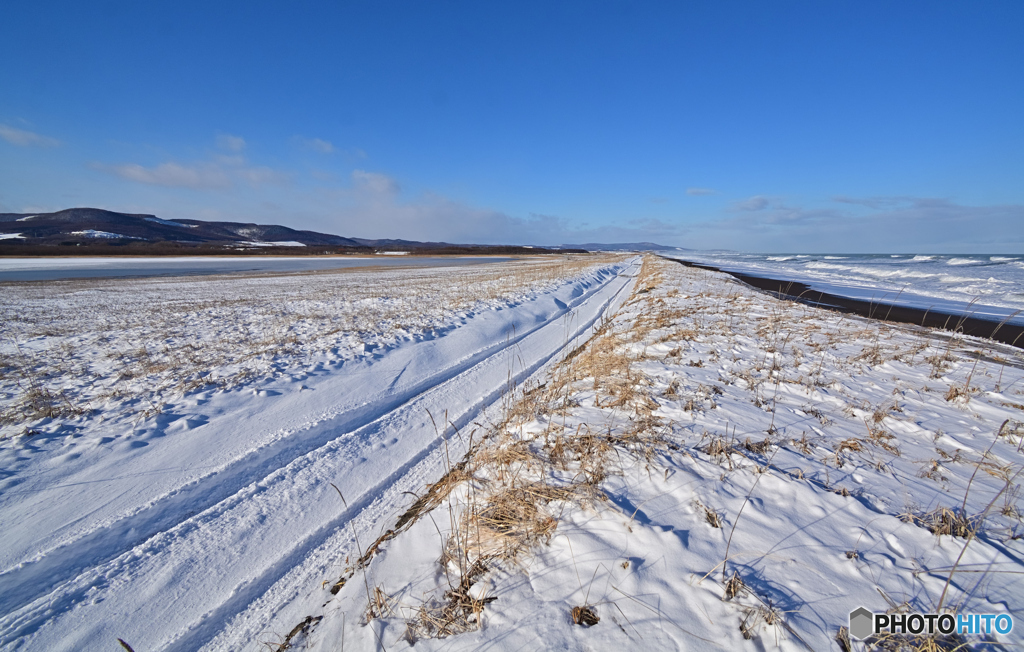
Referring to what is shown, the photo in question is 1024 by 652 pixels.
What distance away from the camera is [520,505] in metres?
2.92

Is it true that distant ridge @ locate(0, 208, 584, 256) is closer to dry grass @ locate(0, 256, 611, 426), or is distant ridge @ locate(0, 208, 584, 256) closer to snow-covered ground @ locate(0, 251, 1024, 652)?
dry grass @ locate(0, 256, 611, 426)

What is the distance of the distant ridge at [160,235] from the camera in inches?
4152

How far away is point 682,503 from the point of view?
2879 millimetres

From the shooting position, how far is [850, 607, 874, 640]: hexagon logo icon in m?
1.91

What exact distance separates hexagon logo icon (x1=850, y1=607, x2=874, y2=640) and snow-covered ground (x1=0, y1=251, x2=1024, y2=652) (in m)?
0.05

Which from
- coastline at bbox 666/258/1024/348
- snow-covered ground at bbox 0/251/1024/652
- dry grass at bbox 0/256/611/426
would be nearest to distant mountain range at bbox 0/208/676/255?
dry grass at bbox 0/256/611/426

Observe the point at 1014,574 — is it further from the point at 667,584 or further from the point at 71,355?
the point at 71,355

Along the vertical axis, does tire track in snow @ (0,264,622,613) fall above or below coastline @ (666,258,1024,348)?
below

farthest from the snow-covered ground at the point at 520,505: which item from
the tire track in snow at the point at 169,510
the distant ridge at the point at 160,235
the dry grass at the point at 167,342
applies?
the distant ridge at the point at 160,235

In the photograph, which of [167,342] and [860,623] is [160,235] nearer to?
[167,342]

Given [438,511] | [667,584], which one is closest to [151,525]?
[438,511]

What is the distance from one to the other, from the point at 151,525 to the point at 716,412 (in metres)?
5.84

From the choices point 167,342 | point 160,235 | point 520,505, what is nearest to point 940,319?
point 520,505

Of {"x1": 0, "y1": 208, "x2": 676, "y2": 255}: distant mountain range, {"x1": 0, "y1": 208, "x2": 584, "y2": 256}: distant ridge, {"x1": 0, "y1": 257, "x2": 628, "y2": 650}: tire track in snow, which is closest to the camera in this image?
{"x1": 0, "y1": 257, "x2": 628, "y2": 650}: tire track in snow
